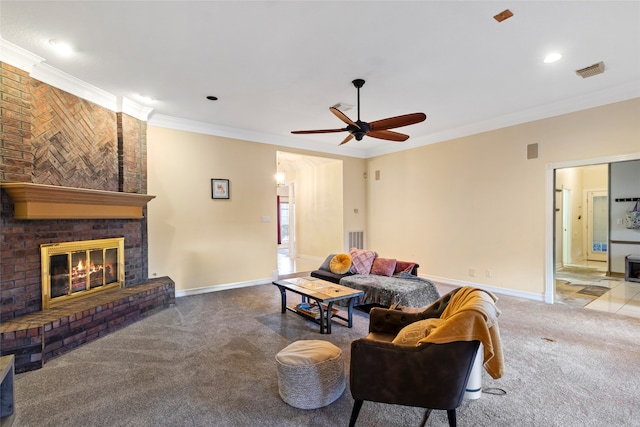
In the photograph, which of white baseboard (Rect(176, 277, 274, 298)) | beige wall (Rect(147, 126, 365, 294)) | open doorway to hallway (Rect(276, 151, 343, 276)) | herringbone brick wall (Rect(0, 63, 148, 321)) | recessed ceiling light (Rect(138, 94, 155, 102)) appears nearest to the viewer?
herringbone brick wall (Rect(0, 63, 148, 321))

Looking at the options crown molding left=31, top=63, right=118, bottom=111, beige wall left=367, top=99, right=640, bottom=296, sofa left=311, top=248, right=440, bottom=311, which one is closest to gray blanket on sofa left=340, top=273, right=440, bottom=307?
sofa left=311, top=248, right=440, bottom=311

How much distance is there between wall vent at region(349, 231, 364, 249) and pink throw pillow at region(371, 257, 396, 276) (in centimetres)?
258

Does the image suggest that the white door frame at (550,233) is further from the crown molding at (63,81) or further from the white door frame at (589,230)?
the crown molding at (63,81)

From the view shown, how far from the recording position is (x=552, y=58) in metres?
3.11

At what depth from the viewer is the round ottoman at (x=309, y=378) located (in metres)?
2.09

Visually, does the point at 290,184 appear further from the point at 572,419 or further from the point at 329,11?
the point at 572,419

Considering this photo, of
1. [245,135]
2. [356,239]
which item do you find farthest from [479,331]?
[356,239]

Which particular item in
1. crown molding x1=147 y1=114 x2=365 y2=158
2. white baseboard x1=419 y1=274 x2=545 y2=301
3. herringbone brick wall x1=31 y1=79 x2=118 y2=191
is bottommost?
white baseboard x1=419 y1=274 x2=545 y2=301

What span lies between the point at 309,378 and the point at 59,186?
332 cm

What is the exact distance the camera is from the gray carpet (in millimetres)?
2021

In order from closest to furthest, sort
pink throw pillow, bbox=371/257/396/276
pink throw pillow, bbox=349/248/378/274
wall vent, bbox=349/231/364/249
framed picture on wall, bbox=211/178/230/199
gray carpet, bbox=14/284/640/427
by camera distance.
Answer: gray carpet, bbox=14/284/640/427
pink throw pillow, bbox=371/257/396/276
pink throw pillow, bbox=349/248/378/274
framed picture on wall, bbox=211/178/230/199
wall vent, bbox=349/231/364/249

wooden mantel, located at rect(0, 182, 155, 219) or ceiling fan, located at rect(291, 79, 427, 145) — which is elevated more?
ceiling fan, located at rect(291, 79, 427, 145)

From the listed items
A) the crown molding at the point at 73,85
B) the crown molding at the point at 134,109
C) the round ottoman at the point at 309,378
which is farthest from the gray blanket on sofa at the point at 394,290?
the crown molding at the point at 73,85

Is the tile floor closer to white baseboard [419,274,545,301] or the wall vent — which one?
white baseboard [419,274,545,301]
